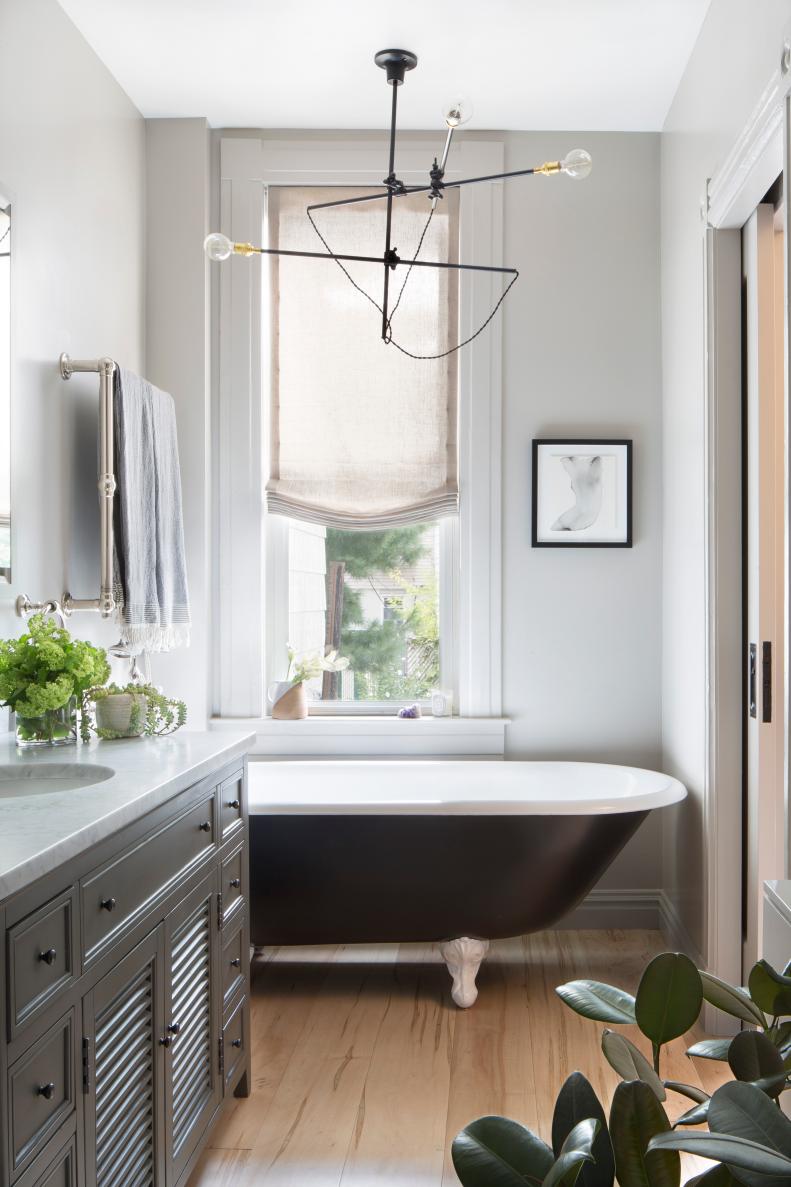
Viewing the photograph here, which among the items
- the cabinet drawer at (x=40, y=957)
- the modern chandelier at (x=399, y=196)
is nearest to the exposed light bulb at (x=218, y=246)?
the modern chandelier at (x=399, y=196)

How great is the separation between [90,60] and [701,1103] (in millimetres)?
3215

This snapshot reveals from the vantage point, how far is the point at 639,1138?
0.60 metres

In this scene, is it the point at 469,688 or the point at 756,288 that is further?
the point at 469,688

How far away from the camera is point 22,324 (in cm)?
238

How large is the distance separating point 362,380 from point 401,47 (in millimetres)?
1089

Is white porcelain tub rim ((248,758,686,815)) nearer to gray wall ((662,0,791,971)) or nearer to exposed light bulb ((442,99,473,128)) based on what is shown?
gray wall ((662,0,791,971))

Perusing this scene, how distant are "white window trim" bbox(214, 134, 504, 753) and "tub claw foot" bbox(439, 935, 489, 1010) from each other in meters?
0.91

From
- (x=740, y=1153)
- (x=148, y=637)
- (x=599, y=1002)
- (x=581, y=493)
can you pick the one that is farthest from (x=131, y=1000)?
(x=581, y=493)

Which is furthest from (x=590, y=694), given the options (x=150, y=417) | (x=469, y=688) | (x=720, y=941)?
(x=150, y=417)

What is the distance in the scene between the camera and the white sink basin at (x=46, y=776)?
1.85 m

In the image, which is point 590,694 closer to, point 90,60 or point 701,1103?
point 90,60

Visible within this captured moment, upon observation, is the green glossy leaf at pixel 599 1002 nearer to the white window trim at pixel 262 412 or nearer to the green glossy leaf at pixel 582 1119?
the green glossy leaf at pixel 582 1119

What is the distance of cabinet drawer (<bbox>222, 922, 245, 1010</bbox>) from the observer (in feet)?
6.83

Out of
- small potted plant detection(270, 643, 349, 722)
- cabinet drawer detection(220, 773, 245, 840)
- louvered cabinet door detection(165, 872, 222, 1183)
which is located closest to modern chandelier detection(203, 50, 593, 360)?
A: small potted plant detection(270, 643, 349, 722)
